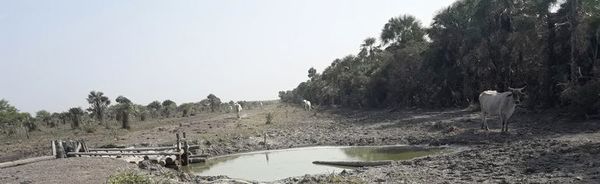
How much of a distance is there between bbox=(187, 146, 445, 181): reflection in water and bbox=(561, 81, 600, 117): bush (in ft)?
20.5

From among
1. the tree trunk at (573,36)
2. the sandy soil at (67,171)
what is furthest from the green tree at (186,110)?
the tree trunk at (573,36)

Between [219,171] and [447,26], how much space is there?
985 inches

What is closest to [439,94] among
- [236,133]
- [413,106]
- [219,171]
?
[413,106]

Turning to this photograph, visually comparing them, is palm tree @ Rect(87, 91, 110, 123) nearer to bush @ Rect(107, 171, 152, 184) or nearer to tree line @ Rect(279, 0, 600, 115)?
tree line @ Rect(279, 0, 600, 115)

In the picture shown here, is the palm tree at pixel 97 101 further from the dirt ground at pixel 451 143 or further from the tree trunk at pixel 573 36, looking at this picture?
the tree trunk at pixel 573 36

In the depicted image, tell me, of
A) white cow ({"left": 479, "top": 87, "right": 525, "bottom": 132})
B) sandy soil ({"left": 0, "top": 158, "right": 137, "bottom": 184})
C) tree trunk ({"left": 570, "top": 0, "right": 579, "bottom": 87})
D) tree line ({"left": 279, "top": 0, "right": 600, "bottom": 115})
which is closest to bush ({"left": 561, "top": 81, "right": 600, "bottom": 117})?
tree line ({"left": 279, "top": 0, "right": 600, "bottom": 115})

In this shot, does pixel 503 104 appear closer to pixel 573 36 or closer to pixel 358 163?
pixel 573 36

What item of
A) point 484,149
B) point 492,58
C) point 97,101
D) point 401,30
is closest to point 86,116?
point 97,101

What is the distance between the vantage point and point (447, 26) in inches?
1566

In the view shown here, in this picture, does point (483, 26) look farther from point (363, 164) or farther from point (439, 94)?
point (363, 164)

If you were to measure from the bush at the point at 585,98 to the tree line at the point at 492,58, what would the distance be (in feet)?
0.12

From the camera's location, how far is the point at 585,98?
830 inches

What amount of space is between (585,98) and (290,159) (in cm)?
1178

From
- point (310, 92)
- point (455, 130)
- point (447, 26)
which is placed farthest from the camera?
point (310, 92)
